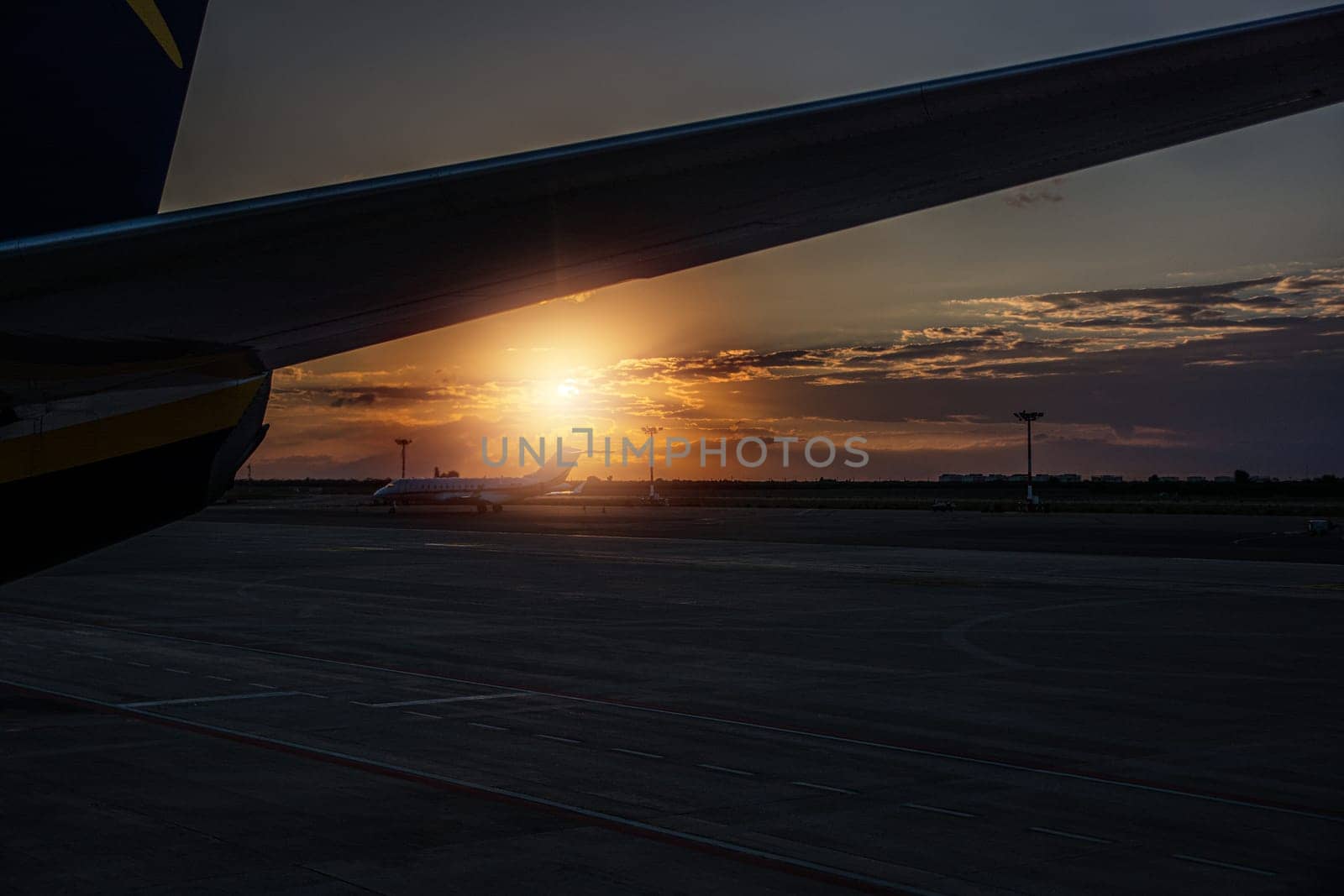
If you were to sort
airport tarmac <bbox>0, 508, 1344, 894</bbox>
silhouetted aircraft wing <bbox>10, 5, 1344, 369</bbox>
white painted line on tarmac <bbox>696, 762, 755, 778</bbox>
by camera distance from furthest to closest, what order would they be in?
white painted line on tarmac <bbox>696, 762, 755, 778</bbox> < airport tarmac <bbox>0, 508, 1344, 894</bbox> < silhouetted aircraft wing <bbox>10, 5, 1344, 369</bbox>

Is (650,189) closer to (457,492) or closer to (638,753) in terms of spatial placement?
(638,753)

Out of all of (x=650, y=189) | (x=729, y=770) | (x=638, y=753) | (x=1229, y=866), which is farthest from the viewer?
(x=638, y=753)

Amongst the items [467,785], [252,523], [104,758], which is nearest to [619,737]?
[467,785]

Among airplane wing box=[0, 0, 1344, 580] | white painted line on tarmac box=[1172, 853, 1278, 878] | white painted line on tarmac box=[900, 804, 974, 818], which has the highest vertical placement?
airplane wing box=[0, 0, 1344, 580]

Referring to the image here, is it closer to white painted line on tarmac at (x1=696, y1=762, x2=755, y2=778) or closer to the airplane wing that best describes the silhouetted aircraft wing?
the airplane wing

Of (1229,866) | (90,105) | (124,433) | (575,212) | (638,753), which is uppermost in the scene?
(90,105)

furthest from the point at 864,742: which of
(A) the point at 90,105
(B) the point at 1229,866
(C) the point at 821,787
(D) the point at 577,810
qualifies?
(A) the point at 90,105

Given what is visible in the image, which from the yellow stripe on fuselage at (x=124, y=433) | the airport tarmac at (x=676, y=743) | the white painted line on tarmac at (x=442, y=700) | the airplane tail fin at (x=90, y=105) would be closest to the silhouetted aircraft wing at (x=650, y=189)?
the yellow stripe on fuselage at (x=124, y=433)

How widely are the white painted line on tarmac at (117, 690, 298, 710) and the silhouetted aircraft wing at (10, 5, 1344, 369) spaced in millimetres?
15225

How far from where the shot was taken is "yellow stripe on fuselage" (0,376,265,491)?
290 inches

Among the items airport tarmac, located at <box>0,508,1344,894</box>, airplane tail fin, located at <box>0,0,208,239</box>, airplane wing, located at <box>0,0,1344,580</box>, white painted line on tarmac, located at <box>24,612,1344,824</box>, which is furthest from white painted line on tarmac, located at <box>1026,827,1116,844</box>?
airplane tail fin, located at <box>0,0,208,239</box>

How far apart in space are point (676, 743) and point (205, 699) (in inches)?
314

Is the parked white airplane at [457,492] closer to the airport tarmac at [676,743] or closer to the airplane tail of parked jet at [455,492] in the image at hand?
the airplane tail of parked jet at [455,492]

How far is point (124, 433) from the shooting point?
772cm
